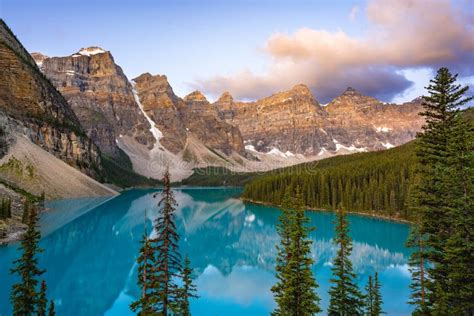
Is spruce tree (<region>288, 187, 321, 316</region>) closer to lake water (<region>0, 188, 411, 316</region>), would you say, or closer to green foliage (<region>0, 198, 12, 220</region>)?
lake water (<region>0, 188, 411, 316</region>)

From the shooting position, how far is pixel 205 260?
146ft

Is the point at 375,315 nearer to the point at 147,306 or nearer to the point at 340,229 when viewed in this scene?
the point at 340,229

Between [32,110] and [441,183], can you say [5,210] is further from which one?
[32,110]

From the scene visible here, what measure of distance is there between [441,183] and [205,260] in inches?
1313

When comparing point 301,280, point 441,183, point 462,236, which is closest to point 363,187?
point 441,183

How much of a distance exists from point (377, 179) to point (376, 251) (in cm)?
4647

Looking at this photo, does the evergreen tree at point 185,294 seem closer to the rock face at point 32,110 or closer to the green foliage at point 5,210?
the green foliage at point 5,210

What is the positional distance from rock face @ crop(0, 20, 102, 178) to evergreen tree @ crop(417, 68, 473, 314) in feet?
367

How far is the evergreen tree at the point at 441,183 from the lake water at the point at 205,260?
12346mm

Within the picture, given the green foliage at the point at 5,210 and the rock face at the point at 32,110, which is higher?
the rock face at the point at 32,110

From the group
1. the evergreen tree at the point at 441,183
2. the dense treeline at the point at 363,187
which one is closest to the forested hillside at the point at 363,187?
the dense treeline at the point at 363,187

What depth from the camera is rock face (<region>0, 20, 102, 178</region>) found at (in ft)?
384

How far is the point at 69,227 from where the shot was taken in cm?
5950

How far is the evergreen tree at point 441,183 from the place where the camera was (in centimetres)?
1476
